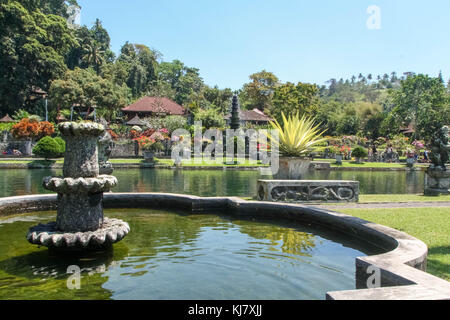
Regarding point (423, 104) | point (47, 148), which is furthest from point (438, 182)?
point (423, 104)

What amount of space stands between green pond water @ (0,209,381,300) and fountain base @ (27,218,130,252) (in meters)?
0.19

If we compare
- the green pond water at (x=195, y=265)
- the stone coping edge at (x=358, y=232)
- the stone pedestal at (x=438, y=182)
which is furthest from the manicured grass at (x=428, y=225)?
the stone pedestal at (x=438, y=182)

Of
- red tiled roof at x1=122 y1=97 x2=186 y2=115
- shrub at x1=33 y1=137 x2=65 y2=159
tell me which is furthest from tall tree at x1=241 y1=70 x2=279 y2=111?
shrub at x1=33 y1=137 x2=65 y2=159

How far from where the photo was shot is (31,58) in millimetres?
48188

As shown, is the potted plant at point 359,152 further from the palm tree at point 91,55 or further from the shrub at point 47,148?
the palm tree at point 91,55

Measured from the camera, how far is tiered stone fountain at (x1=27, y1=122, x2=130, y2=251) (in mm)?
5203

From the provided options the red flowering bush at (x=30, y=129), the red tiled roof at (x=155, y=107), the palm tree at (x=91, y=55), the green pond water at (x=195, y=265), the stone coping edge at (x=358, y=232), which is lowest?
the green pond water at (x=195, y=265)

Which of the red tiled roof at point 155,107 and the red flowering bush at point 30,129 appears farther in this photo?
the red tiled roof at point 155,107

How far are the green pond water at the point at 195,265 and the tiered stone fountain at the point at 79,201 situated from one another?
29 centimetres

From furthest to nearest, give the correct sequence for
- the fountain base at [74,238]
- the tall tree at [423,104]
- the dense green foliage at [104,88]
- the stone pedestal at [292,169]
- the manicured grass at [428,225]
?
the tall tree at [423,104]
the dense green foliage at [104,88]
the stone pedestal at [292,169]
the fountain base at [74,238]
the manicured grass at [428,225]

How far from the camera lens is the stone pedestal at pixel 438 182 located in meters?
12.3

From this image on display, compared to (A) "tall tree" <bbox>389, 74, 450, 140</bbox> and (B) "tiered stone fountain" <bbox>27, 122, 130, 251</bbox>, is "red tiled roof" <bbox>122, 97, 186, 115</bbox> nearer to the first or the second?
(A) "tall tree" <bbox>389, 74, 450, 140</bbox>
